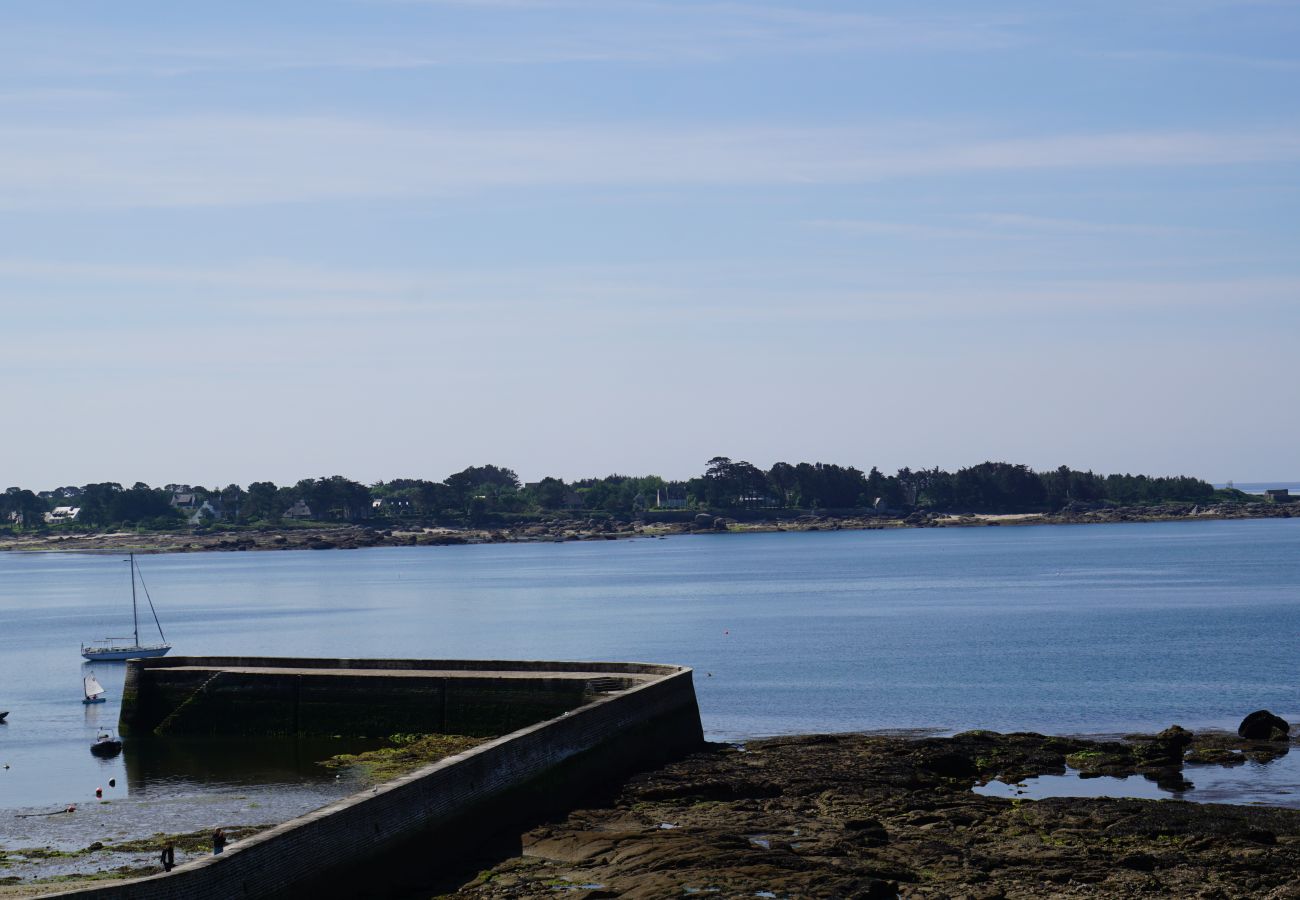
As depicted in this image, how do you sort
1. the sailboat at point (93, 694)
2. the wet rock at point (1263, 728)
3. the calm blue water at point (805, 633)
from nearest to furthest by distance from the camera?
the wet rock at point (1263, 728) → the calm blue water at point (805, 633) → the sailboat at point (93, 694)

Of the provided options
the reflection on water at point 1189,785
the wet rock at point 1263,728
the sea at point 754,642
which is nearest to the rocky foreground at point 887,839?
the reflection on water at point 1189,785

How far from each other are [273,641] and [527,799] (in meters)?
60.8

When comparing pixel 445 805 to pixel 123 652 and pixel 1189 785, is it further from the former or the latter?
pixel 123 652

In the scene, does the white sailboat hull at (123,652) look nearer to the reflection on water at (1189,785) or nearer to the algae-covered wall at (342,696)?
the algae-covered wall at (342,696)

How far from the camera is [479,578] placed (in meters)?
163

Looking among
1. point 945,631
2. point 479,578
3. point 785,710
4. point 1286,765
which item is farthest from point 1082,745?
point 479,578

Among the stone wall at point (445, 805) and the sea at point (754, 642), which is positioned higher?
the stone wall at point (445, 805)

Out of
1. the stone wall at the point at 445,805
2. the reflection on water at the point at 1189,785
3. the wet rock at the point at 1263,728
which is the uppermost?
the stone wall at the point at 445,805

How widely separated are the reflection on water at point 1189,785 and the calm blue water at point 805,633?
30.0ft

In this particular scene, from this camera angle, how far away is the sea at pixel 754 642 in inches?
1700

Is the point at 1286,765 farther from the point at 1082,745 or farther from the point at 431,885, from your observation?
the point at 431,885

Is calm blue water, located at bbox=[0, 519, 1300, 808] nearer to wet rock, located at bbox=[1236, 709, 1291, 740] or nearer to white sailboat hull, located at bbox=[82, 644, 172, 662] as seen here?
white sailboat hull, located at bbox=[82, 644, 172, 662]

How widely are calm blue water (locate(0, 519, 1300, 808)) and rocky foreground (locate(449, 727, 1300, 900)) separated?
11630 millimetres

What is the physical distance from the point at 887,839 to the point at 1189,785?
11.4 metres
